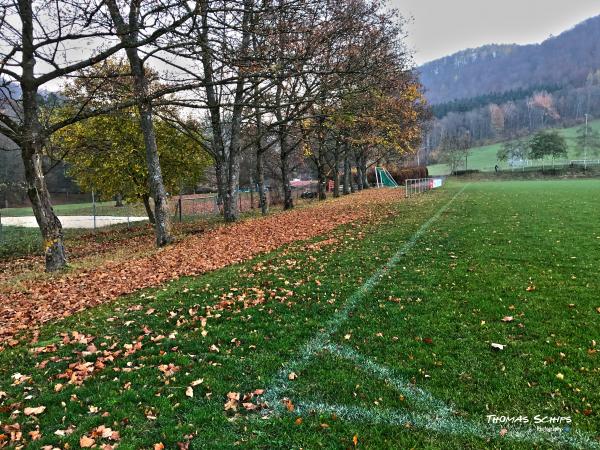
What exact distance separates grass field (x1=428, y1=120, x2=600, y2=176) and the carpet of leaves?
7942cm

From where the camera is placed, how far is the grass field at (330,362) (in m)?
3.15

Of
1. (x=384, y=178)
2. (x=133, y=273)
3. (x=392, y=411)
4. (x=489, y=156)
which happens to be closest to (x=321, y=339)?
(x=392, y=411)

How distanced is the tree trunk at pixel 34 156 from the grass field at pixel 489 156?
84.0 meters

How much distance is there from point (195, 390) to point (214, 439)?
0.79m

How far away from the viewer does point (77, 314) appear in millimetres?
6312

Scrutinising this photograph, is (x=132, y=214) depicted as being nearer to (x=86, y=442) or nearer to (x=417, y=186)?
(x=417, y=186)

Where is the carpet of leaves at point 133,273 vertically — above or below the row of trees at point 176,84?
below

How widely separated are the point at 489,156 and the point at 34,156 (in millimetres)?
111450

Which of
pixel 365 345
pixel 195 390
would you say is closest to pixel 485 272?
pixel 365 345

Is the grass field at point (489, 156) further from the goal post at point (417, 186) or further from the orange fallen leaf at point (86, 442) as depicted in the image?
the orange fallen leaf at point (86, 442)

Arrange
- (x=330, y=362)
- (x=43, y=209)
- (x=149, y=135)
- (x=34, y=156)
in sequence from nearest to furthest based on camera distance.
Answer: (x=330, y=362)
(x=34, y=156)
(x=43, y=209)
(x=149, y=135)

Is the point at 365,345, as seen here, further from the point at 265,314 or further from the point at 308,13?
the point at 308,13

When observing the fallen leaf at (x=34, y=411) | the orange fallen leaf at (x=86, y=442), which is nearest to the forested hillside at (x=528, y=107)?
the fallen leaf at (x=34, y=411)

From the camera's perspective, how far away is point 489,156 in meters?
105
